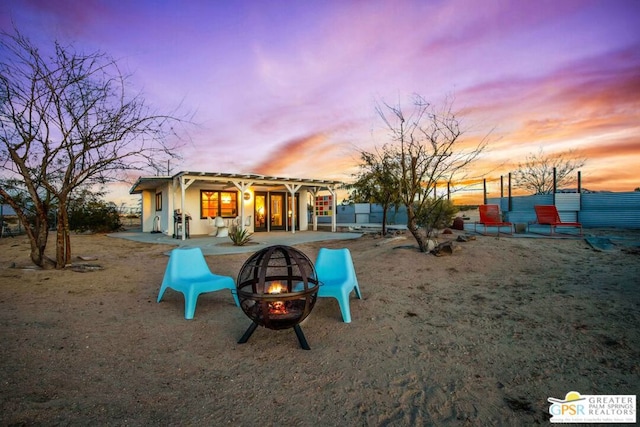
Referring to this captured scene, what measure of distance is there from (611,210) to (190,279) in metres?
15.6

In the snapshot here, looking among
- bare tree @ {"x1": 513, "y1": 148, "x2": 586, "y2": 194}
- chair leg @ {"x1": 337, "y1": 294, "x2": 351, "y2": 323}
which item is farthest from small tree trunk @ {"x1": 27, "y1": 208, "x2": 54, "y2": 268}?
bare tree @ {"x1": 513, "y1": 148, "x2": 586, "y2": 194}

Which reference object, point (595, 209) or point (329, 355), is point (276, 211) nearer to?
point (329, 355)

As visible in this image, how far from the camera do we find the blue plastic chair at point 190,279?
141 inches

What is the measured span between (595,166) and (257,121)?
803 inches

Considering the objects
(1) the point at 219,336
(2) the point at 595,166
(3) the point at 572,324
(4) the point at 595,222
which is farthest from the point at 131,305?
(2) the point at 595,166

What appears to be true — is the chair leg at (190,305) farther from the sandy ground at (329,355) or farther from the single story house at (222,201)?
the single story house at (222,201)

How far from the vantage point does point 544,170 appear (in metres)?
22.8

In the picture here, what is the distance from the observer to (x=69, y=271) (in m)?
5.43

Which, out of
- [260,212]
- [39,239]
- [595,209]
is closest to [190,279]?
[39,239]

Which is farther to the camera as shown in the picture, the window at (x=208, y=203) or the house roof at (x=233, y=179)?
the window at (x=208, y=203)

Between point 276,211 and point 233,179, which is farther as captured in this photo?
point 276,211

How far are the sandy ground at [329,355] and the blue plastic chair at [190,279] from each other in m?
0.24

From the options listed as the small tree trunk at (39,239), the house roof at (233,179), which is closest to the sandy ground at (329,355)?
the small tree trunk at (39,239)

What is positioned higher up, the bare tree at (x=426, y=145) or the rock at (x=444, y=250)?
the bare tree at (x=426, y=145)
